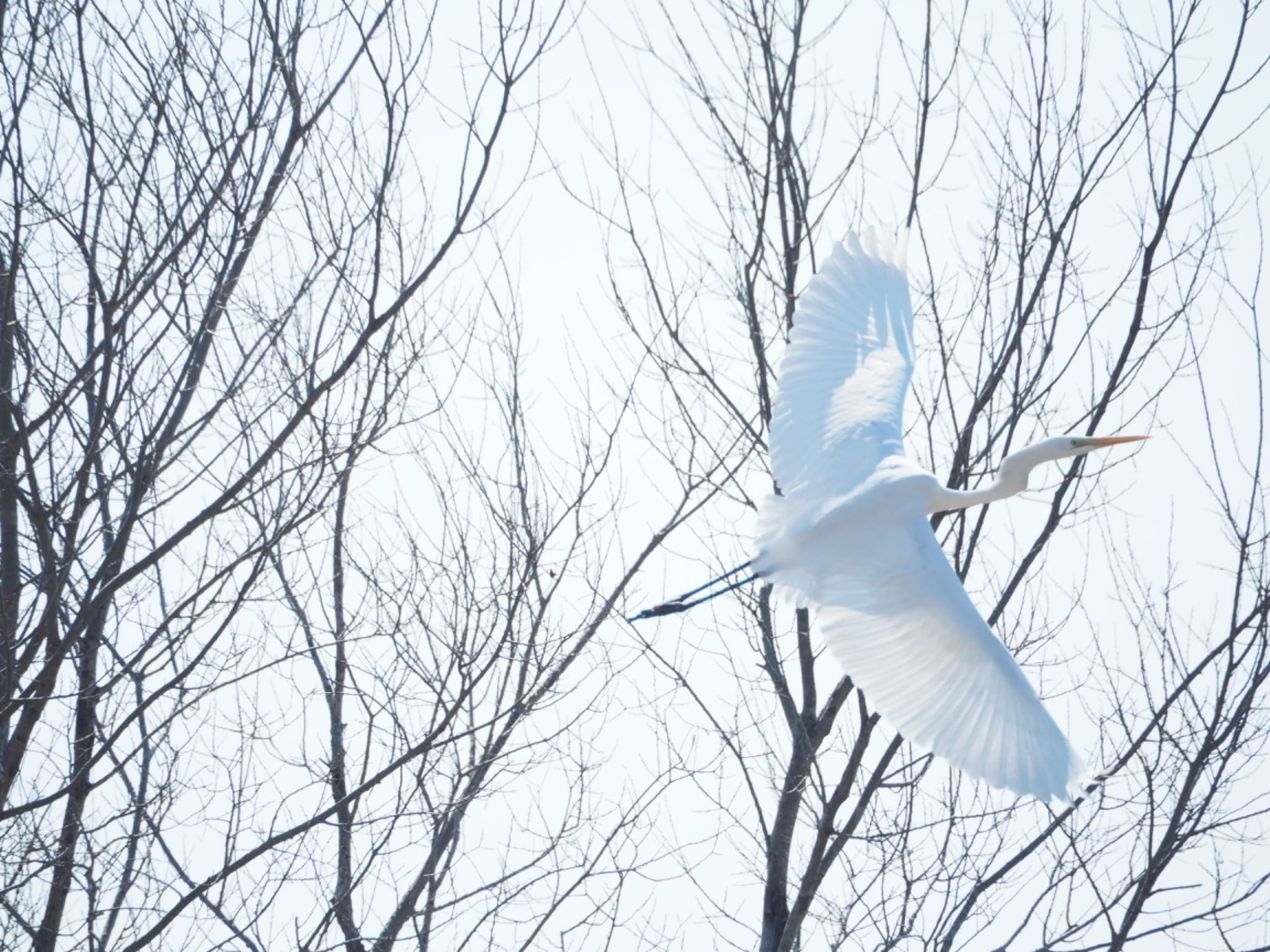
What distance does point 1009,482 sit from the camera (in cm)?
531

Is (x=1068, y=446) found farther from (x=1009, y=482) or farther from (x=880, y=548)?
(x=880, y=548)

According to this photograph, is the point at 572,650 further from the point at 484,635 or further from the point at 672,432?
the point at 672,432

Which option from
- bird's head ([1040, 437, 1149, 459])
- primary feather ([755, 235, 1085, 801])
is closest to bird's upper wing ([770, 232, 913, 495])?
primary feather ([755, 235, 1085, 801])

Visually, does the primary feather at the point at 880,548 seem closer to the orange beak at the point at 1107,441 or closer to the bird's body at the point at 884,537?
the bird's body at the point at 884,537

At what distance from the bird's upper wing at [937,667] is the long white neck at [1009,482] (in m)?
0.24

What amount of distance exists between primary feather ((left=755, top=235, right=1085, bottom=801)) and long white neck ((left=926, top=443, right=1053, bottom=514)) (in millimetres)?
170

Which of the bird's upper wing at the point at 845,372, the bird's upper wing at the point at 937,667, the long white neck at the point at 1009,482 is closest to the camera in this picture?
the bird's upper wing at the point at 937,667

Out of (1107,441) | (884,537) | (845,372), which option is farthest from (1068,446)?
(845,372)

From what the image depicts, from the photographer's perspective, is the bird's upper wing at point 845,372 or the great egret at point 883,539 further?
the bird's upper wing at point 845,372

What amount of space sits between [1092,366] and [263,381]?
336cm

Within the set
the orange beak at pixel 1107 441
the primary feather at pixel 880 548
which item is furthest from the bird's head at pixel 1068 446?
the primary feather at pixel 880 548

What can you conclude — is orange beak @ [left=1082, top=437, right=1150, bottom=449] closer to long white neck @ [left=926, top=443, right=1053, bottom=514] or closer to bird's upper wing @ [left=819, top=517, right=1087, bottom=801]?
long white neck @ [left=926, top=443, right=1053, bottom=514]

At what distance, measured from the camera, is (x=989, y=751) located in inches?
187

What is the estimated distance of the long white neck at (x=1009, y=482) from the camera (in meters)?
5.29
